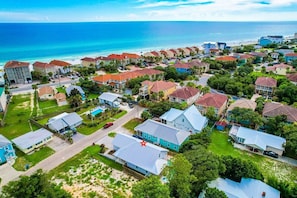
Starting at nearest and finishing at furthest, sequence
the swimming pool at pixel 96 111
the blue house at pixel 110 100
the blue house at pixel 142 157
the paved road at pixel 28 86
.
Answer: the blue house at pixel 142 157 → the swimming pool at pixel 96 111 → the blue house at pixel 110 100 → the paved road at pixel 28 86

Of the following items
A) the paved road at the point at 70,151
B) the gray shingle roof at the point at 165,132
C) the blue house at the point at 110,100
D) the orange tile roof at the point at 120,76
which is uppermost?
the orange tile roof at the point at 120,76

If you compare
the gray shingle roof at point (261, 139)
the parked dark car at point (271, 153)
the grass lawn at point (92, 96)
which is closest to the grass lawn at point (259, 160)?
the parked dark car at point (271, 153)

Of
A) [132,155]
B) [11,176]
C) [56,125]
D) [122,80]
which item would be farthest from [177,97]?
[11,176]

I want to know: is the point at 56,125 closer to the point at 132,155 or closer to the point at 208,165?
the point at 132,155

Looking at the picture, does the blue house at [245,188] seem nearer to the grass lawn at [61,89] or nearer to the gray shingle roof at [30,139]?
the gray shingle roof at [30,139]

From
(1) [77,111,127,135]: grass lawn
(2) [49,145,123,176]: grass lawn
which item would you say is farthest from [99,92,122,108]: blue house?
(2) [49,145,123,176]: grass lawn

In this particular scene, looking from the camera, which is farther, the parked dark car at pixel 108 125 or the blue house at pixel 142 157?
the parked dark car at pixel 108 125

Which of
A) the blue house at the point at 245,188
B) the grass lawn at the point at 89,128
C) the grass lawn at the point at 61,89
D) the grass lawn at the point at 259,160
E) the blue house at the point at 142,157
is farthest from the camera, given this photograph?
the grass lawn at the point at 61,89
